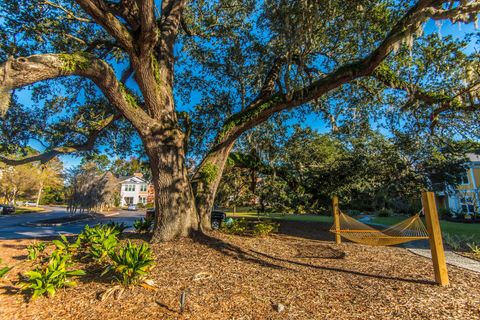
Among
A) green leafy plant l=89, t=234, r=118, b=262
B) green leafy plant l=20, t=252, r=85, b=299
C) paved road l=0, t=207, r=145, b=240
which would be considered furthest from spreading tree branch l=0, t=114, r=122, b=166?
paved road l=0, t=207, r=145, b=240

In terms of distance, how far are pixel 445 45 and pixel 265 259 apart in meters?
7.41

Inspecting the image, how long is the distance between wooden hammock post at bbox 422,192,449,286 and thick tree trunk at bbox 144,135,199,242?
16.1 ft

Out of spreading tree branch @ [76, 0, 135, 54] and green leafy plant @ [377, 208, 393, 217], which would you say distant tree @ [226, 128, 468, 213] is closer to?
spreading tree branch @ [76, 0, 135, 54]

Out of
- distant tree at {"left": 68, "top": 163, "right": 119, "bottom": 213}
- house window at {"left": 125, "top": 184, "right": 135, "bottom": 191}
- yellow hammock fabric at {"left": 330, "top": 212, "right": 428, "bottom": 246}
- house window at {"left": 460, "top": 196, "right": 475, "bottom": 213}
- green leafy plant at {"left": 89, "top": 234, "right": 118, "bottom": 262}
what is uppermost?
house window at {"left": 125, "top": 184, "right": 135, "bottom": 191}

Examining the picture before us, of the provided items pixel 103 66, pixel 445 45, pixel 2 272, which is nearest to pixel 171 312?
pixel 2 272

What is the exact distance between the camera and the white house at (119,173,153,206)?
5029 cm

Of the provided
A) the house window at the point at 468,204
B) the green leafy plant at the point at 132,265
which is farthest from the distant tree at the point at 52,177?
the house window at the point at 468,204

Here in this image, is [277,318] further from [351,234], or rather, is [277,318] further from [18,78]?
[18,78]

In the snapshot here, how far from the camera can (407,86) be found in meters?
6.58

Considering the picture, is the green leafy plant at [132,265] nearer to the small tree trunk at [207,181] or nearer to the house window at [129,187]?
the small tree trunk at [207,181]

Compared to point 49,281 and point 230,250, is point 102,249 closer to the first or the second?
point 49,281

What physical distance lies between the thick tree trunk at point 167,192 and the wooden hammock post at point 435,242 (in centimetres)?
489

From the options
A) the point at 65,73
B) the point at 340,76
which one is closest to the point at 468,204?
the point at 340,76

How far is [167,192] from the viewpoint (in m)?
5.95
